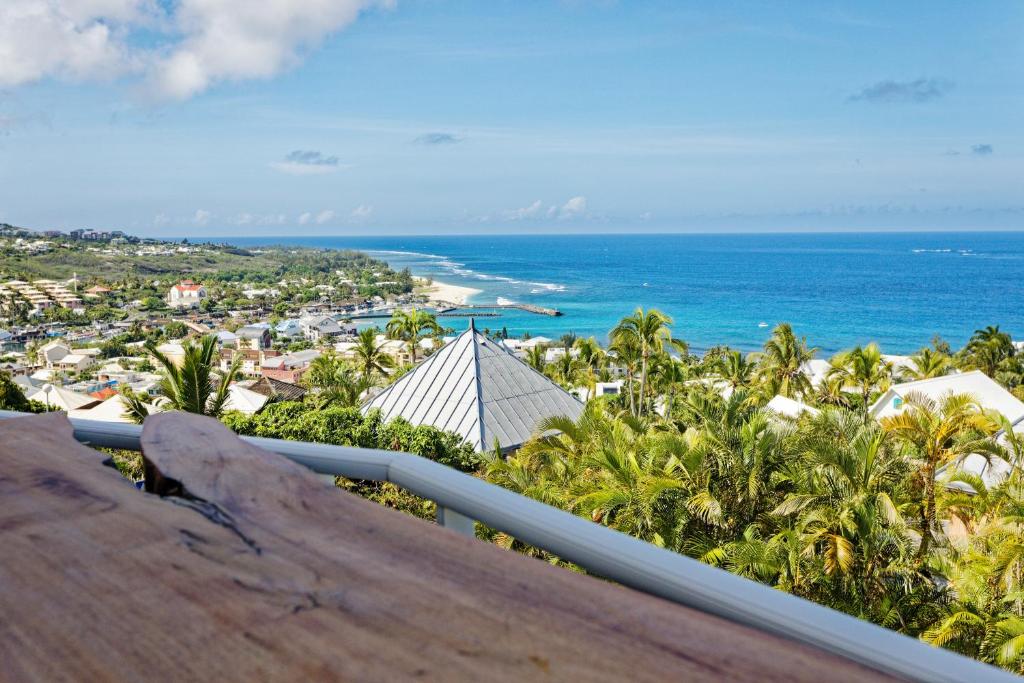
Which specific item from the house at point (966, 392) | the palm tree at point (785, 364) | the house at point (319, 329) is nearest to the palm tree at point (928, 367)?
the palm tree at point (785, 364)

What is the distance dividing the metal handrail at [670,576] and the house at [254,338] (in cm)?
5840

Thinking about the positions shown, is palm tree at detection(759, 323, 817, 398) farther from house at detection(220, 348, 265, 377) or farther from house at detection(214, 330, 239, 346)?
house at detection(214, 330, 239, 346)

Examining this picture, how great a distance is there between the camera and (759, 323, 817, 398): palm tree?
93.9ft

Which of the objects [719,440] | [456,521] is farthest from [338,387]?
[456,521]

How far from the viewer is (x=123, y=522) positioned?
30.9 inches

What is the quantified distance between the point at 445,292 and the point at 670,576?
100m

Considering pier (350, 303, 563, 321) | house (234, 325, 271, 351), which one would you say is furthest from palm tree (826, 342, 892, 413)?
pier (350, 303, 563, 321)

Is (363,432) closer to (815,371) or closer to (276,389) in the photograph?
(276,389)

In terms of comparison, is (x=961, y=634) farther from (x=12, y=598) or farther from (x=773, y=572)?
(x=12, y=598)

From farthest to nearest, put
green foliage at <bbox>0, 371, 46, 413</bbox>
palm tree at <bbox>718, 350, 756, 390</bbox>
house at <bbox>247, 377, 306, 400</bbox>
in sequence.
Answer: house at <bbox>247, 377, 306, 400</bbox>, palm tree at <bbox>718, 350, 756, 390</bbox>, green foliage at <bbox>0, 371, 46, 413</bbox>

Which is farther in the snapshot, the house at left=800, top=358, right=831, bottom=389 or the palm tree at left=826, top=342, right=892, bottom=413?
the house at left=800, top=358, right=831, bottom=389

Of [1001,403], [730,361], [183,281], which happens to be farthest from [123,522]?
[183,281]

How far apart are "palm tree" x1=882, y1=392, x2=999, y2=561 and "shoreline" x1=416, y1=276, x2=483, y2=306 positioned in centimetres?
7688

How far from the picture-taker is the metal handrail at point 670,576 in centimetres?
60
